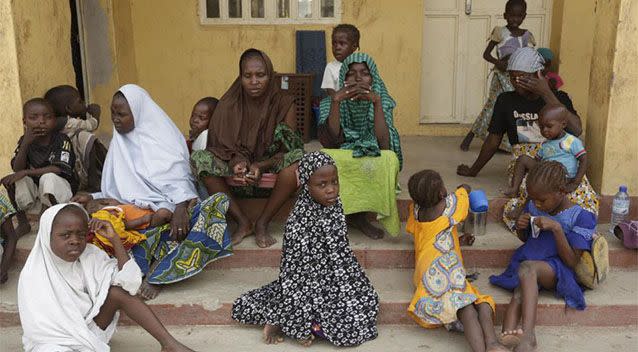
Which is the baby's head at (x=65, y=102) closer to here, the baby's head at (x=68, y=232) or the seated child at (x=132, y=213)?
the seated child at (x=132, y=213)

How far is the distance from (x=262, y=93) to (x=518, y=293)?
2.16 metres

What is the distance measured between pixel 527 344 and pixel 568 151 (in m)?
1.44

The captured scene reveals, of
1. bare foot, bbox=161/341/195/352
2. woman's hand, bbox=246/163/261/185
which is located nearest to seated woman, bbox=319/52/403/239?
woman's hand, bbox=246/163/261/185

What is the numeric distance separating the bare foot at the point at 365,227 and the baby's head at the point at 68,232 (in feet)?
6.67

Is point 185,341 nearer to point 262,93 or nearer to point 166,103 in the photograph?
point 262,93

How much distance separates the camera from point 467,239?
4.50 m

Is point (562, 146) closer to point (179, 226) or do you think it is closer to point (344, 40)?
point (344, 40)

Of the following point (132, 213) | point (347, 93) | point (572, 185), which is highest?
point (347, 93)

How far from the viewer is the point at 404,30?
7.12m

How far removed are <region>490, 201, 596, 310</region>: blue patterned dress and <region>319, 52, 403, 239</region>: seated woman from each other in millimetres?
919

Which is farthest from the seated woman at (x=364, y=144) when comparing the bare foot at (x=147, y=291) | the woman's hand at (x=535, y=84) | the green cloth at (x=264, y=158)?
the bare foot at (x=147, y=291)

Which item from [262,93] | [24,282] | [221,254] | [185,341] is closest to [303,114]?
[262,93]

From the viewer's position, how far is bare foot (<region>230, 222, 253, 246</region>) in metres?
4.55

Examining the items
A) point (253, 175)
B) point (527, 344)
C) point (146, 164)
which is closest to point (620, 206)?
point (527, 344)
